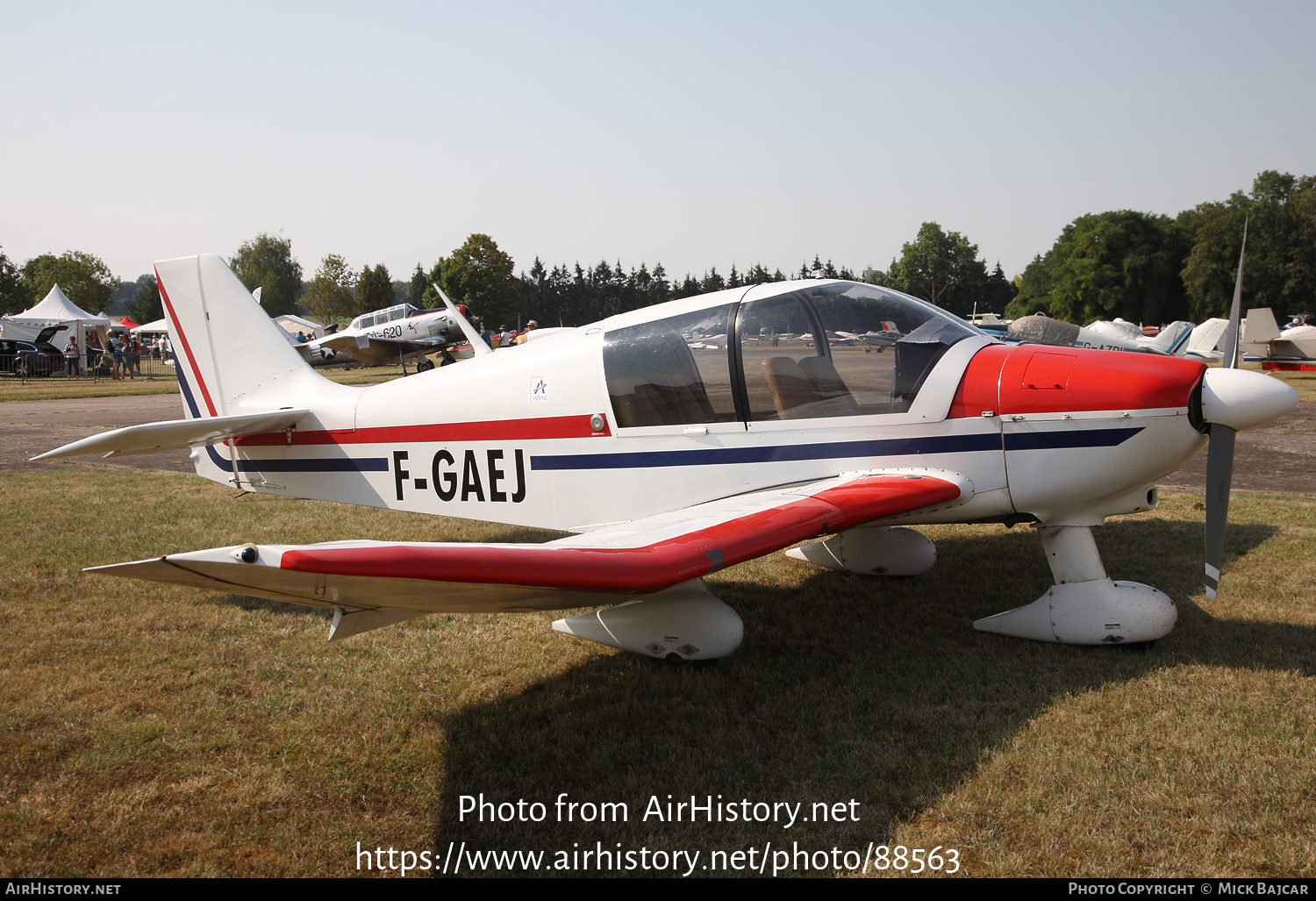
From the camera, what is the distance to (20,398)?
20984 millimetres

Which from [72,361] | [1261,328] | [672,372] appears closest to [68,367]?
[72,361]

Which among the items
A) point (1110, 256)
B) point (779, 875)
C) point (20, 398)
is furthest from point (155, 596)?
point (1110, 256)

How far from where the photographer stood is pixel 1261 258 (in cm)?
6456

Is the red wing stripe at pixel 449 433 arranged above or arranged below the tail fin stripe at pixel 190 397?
below

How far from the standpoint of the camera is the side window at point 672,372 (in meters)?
4.61

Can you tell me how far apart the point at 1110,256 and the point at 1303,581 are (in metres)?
83.3

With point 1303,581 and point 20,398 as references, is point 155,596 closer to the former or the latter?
point 1303,581

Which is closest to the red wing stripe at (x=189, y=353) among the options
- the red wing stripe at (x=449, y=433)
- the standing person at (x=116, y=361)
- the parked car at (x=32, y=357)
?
the red wing stripe at (x=449, y=433)

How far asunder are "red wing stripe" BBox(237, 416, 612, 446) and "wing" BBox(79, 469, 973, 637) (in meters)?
1.00

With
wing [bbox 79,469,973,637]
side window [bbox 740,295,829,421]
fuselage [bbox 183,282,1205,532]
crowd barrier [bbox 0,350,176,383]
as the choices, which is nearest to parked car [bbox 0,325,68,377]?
crowd barrier [bbox 0,350,176,383]

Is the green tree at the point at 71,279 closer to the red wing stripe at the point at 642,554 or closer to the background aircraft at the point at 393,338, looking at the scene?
the background aircraft at the point at 393,338

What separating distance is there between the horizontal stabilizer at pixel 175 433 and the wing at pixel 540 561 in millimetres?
1939

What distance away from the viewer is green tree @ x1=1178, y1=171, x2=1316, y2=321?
62241 millimetres

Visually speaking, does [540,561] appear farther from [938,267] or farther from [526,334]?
[938,267]
